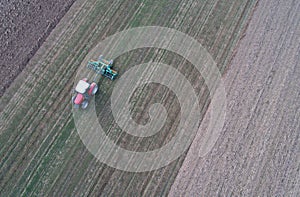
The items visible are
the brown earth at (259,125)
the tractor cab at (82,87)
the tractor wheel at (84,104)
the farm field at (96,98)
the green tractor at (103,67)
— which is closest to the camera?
the farm field at (96,98)

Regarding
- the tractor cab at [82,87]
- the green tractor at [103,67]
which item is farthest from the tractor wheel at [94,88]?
the green tractor at [103,67]

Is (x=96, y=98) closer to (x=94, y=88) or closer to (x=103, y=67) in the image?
(x=94, y=88)

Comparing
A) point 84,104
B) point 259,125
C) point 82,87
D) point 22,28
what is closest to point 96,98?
point 84,104

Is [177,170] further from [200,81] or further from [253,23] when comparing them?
[253,23]

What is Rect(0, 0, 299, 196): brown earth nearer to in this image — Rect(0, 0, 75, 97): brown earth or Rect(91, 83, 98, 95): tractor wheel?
Rect(91, 83, 98, 95): tractor wheel

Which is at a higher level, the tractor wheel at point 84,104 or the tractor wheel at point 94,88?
the tractor wheel at point 94,88

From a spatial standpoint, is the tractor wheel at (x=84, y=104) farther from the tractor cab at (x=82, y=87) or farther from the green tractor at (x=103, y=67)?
the green tractor at (x=103, y=67)

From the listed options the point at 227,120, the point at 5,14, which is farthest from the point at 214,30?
the point at 5,14
